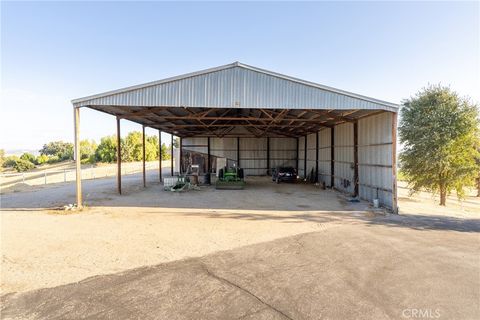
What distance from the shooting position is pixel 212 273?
501 cm

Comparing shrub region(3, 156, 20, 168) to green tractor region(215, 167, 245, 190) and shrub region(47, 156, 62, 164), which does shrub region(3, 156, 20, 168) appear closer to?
shrub region(47, 156, 62, 164)

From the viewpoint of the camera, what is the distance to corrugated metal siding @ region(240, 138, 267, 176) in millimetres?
28250

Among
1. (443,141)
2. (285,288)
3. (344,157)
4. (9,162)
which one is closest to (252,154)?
(344,157)

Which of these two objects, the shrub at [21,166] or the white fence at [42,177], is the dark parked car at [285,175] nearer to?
the white fence at [42,177]

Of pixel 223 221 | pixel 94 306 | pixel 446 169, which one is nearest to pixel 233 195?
pixel 223 221

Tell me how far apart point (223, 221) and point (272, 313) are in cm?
549

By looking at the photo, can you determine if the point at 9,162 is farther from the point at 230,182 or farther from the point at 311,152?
the point at 311,152

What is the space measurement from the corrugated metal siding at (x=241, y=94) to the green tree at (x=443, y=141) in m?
7.16

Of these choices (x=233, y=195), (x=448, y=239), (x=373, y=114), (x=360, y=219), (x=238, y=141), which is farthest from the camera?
(x=238, y=141)

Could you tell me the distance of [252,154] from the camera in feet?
92.8

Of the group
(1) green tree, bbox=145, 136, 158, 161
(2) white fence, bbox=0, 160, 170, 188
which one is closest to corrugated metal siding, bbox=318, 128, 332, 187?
(2) white fence, bbox=0, 160, 170, 188

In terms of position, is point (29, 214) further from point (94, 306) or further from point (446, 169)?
point (446, 169)

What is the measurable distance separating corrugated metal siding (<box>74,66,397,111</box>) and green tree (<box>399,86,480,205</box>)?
7164 millimetres

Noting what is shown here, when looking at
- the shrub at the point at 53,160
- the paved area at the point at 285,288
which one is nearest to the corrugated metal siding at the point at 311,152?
the paved area at the point at 285,288
